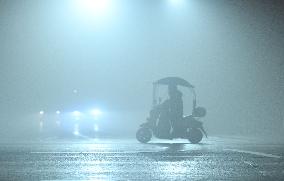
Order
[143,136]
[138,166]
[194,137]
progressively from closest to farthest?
[138,166] → [194,137] → [143,136]

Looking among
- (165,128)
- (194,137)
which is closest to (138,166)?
(194,137)

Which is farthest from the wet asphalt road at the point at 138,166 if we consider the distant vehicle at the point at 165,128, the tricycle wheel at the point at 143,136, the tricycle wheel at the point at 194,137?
the tricycle wheel at the point at 143,136

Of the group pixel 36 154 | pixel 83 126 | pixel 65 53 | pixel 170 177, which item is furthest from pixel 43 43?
pixel 170 177

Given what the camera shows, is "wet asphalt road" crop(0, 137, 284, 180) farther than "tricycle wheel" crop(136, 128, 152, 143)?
No

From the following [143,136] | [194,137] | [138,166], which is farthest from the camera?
[143,136]

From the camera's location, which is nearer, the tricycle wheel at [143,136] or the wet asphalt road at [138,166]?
the wet asphalt road at [138,166]

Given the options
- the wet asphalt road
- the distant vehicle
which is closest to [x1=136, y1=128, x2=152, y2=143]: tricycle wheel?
the distant vehicle

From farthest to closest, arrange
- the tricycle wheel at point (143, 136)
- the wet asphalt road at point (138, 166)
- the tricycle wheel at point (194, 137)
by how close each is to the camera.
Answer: the tricycle wheel at point (143, 136), the tricycle wheel at point (194, 137), the wet asphalt road at point (138, 166)

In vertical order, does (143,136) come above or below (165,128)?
below

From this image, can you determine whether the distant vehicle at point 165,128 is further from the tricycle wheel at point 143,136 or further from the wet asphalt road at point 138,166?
the wet asphalt road at point 138,166

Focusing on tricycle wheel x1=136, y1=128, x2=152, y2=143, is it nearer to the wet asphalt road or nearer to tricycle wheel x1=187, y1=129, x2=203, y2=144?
tricycle wheel x1=187, y1=129, x2=203, y2=144

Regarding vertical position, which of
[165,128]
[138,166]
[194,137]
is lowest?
[138,166]

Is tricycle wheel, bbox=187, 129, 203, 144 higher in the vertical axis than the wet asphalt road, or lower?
higher

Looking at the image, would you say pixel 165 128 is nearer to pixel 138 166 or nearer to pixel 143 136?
pixel 143 136
